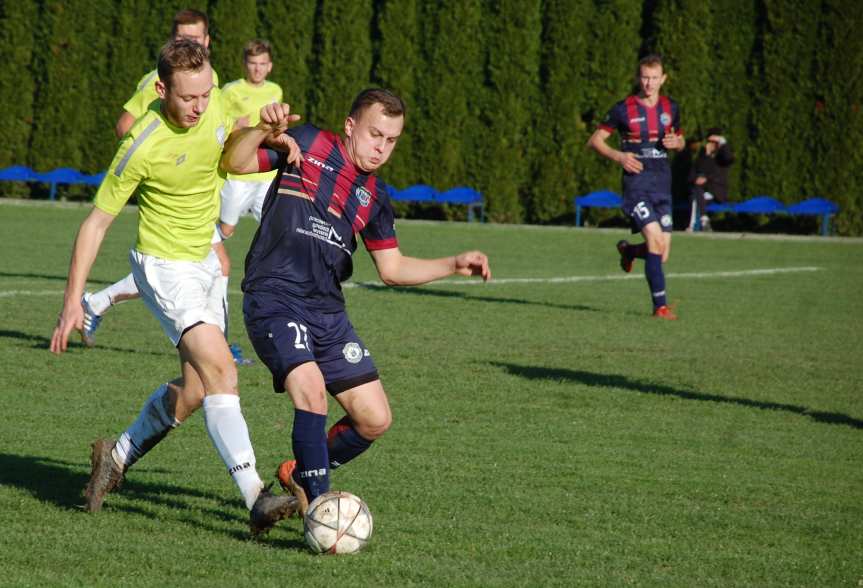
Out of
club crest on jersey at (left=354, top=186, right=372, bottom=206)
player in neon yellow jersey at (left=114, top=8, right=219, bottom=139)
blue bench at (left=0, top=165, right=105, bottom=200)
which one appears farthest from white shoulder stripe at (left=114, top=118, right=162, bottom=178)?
blue bench at (left=0, top=165, right=105, bottom=200)

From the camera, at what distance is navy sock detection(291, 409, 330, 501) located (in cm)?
544

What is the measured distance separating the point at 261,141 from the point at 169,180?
0.53 metres

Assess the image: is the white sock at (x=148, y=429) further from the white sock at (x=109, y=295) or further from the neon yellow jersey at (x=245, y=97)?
the neon yellow jersey at (x=245, y=97)

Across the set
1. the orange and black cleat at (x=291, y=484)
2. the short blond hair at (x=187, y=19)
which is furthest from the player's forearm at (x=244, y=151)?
the short blond hair at (x=187, y=19)

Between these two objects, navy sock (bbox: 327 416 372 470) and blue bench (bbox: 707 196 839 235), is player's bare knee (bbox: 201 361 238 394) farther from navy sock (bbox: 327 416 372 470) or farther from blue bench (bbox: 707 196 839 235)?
blue bench (bbox: 707 196 839 235)

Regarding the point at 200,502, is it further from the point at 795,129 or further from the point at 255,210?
the point at 795,129

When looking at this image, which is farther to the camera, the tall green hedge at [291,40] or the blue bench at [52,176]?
the blue bench at [52,176]

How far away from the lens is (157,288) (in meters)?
5.92

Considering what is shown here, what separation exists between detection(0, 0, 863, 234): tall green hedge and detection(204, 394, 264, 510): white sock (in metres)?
23.5

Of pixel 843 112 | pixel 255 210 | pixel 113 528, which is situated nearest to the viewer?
pixel 113 528

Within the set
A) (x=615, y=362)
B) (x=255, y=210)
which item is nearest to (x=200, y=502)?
(x=615, y=362)

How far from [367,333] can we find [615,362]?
231 cm

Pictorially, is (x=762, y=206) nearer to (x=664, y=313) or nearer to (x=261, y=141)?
(x=664, y=313)

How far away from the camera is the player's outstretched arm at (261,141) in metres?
5.58
